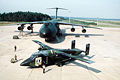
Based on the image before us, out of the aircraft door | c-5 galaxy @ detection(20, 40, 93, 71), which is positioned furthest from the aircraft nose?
the aircraft door

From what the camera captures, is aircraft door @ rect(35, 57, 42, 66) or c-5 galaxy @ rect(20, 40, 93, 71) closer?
c-5 galaxy @ rect(20, 40, 93, 71)

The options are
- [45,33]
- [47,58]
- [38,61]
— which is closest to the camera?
[38,61]

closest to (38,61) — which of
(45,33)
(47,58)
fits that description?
(47,58)

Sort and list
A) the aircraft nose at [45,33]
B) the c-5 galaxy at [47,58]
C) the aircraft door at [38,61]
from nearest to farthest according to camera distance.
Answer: the c-5 galaxy at [47,58] → the aircraft door at [38,61] → the aircraft nose at [45,33]

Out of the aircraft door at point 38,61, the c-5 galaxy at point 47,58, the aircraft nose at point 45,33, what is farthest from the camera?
the aircraft nose at point 45,33

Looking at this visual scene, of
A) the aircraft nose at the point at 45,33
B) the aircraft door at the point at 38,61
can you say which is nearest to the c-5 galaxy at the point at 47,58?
the aircraft door at the point at 38,61

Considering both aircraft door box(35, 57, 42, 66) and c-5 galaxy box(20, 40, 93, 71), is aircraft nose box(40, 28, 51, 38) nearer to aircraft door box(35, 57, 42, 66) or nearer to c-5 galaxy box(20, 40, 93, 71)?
c-5 galaxy box(20, 40, 93, 71)

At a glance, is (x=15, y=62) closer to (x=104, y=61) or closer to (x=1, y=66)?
(x=1, y=66)

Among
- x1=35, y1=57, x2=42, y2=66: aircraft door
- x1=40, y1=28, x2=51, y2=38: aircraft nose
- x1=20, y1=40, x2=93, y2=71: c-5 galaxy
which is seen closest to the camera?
x1=20, y1=40, x2=93, y2=71: c-5 galaxy

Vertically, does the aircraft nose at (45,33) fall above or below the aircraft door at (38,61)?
above

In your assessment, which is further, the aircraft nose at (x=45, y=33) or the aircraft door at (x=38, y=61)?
the aircraft nose at (x=45, y=33)

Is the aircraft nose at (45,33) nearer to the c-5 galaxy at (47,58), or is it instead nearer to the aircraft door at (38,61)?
the c-5 galaxy at (47,58)

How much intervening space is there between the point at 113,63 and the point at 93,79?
18.8 ft

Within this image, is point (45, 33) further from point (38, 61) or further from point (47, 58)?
point (38, 61)
